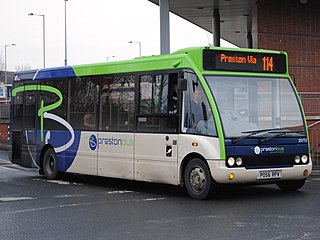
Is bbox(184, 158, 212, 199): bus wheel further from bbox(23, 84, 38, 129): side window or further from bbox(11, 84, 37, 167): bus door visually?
bbox(23, 84, 38, 129): side window

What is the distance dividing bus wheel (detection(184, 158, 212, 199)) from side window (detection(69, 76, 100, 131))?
3.23 m

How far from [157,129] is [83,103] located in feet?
9.30

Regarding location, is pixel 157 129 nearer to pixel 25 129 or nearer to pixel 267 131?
pixel 267 131

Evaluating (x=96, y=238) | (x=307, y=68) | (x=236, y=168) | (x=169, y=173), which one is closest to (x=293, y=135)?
(x=236, y=168)

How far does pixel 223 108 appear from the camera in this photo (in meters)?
11.6

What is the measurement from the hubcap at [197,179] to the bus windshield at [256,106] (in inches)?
34.1

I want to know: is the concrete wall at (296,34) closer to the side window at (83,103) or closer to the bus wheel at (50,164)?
the side window at (83,103)

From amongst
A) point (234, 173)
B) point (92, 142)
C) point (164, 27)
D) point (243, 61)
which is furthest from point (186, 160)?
point (164, 27)

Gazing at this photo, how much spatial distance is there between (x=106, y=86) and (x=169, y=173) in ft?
9.41

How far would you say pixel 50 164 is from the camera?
16.2 m

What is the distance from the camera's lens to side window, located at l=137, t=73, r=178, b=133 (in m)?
12.3

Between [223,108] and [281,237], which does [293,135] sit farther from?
[281,237]

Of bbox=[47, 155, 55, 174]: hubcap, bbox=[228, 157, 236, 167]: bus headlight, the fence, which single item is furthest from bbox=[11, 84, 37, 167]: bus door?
the fence

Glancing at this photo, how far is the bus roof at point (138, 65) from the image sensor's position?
39.3 ft
